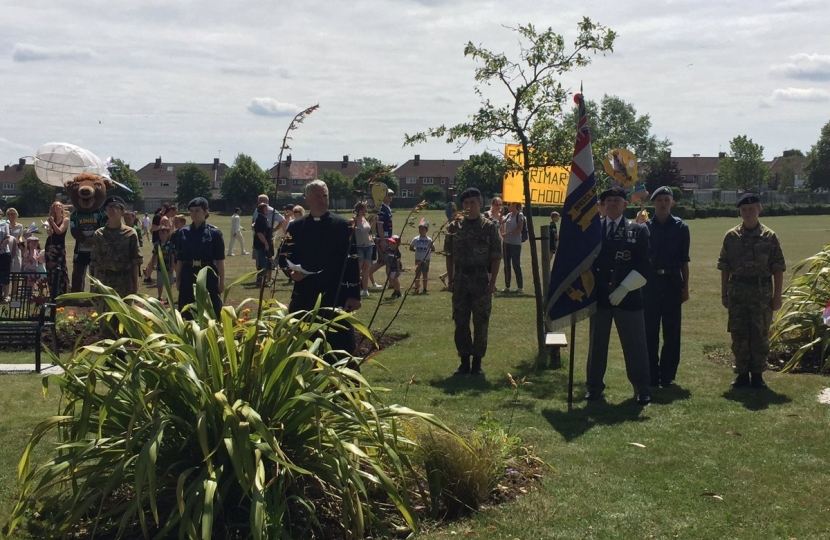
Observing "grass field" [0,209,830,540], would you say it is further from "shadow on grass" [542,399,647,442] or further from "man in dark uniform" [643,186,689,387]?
"man in dark uniform" [643,186,689,387]

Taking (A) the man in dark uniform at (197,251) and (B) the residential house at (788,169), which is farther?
(B) the residential house at (788,169)

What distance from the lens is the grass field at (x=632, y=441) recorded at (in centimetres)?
512

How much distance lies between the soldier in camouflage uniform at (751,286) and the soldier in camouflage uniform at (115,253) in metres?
6.31

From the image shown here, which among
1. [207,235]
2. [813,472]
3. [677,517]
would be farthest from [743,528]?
[207,235]

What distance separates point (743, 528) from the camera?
16.6 feet

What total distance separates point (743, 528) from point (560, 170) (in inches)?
274

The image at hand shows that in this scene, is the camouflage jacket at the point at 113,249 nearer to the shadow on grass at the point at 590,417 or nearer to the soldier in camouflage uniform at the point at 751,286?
the shadow on grass at the point at 590,417

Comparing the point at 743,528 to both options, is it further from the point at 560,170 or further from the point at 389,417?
the point at 560,170

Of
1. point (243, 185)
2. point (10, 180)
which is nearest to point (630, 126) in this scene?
point (243, 185)

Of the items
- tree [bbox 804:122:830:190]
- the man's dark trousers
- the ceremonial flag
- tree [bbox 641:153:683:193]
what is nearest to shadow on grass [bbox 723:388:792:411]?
the man's dark trousers

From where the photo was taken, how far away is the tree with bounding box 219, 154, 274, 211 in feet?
283

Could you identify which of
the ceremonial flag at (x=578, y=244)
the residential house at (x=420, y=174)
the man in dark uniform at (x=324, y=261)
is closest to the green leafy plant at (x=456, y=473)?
the man in dark uniform at (x=324, y=261)

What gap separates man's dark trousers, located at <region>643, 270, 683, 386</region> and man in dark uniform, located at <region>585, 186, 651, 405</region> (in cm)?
97

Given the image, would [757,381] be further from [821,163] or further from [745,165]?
[821,163]
